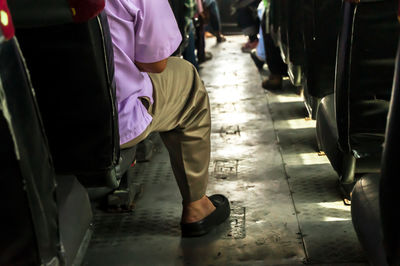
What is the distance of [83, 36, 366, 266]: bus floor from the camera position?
205cm

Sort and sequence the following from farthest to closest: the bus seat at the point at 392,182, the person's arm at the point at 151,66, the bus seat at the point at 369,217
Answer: the person's arm at the point at 151,66 → the bus seat at the point at 369,217 → the bus seat at the point at 392,182

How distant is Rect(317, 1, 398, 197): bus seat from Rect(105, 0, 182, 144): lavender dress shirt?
57 centimetres

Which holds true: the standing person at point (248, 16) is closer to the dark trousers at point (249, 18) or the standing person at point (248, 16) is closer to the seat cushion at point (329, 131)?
the dark trousers at point (249, 18)

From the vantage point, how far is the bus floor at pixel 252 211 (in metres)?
2.05

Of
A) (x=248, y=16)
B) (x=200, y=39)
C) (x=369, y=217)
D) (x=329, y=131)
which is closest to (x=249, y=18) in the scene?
(x=248, y=16)

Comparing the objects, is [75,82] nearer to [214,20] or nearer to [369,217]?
[369,217]

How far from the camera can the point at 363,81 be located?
64.8 inches

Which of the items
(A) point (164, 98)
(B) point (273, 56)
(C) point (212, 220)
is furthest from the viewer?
(B) point (273, 56)

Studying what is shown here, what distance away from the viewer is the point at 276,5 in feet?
12.2

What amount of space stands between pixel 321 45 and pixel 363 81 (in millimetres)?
515

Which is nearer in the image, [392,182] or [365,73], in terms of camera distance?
[392,182]

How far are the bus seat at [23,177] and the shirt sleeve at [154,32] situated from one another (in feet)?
2.37

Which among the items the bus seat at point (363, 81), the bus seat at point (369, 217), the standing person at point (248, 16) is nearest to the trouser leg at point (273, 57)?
the standing person at point (248, 16)

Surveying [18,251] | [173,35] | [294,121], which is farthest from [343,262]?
[294,121]
